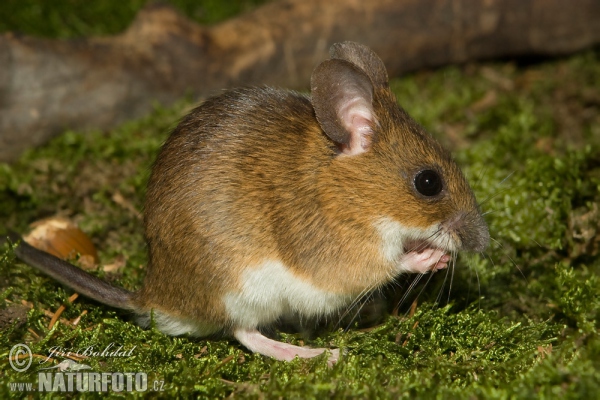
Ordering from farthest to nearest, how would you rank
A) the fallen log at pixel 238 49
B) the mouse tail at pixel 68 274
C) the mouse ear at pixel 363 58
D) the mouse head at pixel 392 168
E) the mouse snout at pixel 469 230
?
the fallen log at pixel 238 49
the mouse ear at pixel 363 58
the mouse tail at pixel 68 274
the mouse snout at pixel 469 230
the mouse head at pixel 392 168

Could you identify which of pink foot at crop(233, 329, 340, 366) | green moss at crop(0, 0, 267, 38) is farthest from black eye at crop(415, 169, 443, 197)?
green moss at crop(0, 0, 267, 38)

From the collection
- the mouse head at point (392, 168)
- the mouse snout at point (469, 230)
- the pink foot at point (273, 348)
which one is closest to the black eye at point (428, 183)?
the mouse head at point (392, 168)

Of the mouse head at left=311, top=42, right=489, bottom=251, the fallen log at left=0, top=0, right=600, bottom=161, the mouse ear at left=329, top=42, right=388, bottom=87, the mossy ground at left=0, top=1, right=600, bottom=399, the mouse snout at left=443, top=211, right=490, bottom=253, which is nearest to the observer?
the mossy ground at left=0, top=1, right=600, bottom=399

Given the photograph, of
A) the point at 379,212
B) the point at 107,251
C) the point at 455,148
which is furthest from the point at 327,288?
the point at 455,148

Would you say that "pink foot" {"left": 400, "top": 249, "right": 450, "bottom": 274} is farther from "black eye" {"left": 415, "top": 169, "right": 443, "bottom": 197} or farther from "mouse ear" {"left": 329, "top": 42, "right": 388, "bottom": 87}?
"mouse ear" {"left": 329, "top": 42, "right": 388, "bottom": 87}

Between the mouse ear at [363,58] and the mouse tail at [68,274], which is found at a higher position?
the mouse ear at [363,58]

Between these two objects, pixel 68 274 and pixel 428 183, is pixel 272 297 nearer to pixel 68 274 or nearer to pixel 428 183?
pixel 428 183

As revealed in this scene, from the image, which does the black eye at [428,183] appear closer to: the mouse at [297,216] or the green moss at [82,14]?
the mouse at [297,216]
